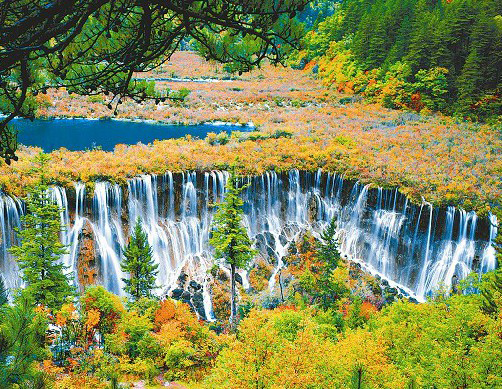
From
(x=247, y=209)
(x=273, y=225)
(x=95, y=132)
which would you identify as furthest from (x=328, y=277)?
(x=95, y=132)

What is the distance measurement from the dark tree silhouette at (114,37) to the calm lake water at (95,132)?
34.7 metres

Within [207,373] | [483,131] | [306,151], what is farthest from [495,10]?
[207,373]

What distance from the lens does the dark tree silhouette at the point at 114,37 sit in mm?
3678

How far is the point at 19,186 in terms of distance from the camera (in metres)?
23.1

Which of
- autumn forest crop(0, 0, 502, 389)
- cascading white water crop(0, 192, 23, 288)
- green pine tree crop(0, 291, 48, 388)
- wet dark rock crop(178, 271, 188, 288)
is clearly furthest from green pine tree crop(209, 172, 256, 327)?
green pine tree crop(0, 291, 48, 388)

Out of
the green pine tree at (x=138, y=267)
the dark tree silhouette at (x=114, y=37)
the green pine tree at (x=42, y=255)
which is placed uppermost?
the dark tree silhouette at (x=114, y=37)

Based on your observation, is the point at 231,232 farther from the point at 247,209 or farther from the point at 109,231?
the point at 247,209

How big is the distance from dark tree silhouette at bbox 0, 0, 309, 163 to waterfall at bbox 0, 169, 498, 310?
64.6ft

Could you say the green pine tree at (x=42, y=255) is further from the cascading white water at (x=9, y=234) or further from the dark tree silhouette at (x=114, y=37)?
the dark tree silhouette at (x=114, y=37)

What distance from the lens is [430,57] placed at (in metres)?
48.3

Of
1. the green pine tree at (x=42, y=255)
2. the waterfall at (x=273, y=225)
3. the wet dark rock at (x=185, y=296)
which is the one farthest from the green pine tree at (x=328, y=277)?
the green pine tree at (x=42, y=255)

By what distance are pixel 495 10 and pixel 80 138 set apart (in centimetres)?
4783

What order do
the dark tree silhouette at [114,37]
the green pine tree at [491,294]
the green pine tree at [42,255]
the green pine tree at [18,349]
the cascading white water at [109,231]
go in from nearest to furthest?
1. the dark tree silhouette at [114,37]
2. the green pine tree at [18,349]
3. the green pine tree at [491,294]
4. the green pine tree at [42,255]
5. the cascading white water at [109,231]

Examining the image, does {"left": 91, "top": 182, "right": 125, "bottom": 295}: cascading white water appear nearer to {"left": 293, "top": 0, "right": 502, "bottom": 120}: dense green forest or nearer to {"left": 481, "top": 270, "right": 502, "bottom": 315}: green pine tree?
{"left": 481, "top": 270, "right": 502, "bottom": 315}: green pine tree
